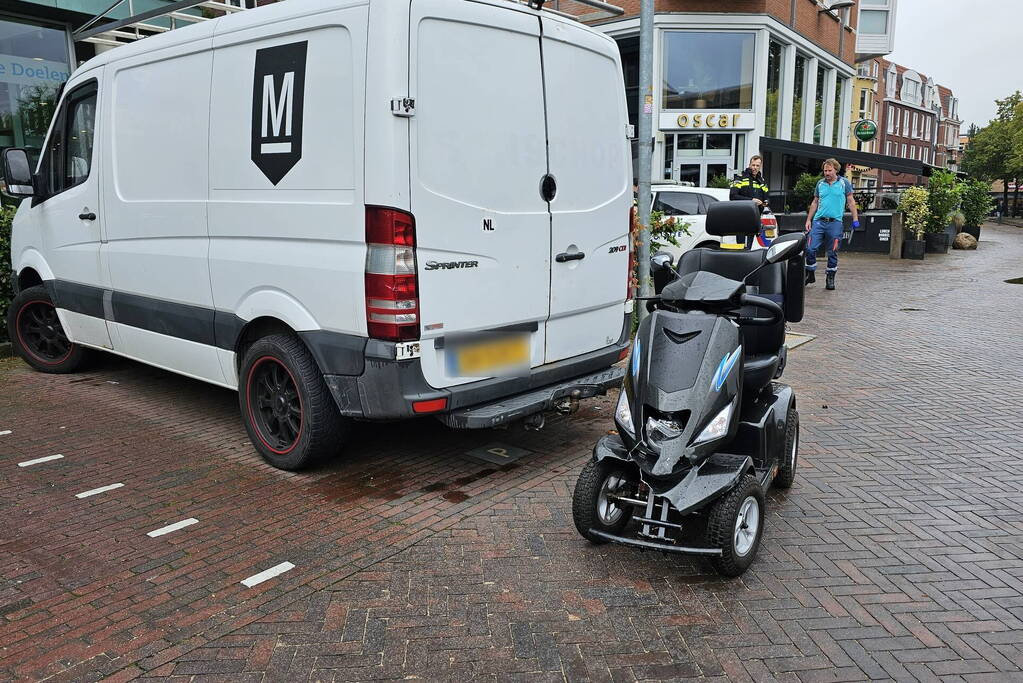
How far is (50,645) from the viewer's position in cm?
298

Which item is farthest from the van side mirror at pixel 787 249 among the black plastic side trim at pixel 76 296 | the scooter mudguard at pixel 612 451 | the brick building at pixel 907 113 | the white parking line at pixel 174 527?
the brick building at pixel 907 113

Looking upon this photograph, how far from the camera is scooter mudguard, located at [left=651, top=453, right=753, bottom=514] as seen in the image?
3355 millimetres

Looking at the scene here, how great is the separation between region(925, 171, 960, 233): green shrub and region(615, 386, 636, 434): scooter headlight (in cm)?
1750

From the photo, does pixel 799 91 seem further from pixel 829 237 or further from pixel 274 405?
pixel 274 405

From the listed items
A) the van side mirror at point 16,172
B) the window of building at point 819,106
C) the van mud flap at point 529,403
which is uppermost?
the window of building at point 819,106

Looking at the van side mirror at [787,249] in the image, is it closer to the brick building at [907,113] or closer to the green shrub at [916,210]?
the green shrub at [916,210]

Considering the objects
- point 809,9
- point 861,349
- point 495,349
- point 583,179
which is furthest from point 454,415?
point 809,9

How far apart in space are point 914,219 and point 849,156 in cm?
822

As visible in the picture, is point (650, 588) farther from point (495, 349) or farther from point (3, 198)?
point (3, 198)

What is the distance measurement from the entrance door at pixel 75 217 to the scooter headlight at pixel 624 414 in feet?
13.7

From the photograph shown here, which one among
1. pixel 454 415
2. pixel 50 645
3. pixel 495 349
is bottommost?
pixel 50 645

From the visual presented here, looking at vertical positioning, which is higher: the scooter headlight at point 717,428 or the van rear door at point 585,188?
the van rear door at point 585,188

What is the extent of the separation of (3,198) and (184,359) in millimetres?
5968

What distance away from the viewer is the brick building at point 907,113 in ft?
235
